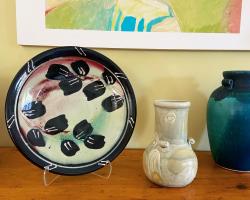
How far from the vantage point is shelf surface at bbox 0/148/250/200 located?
568mm

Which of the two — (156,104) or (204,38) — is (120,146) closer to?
(156,104)

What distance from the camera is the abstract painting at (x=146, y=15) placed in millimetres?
789

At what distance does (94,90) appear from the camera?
0.70 meters

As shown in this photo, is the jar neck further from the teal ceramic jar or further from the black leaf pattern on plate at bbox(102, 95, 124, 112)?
the black leaf pattern on plate at bbox(102, 95, 124, 112)

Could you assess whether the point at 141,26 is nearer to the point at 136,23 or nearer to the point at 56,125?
the point at 136,23

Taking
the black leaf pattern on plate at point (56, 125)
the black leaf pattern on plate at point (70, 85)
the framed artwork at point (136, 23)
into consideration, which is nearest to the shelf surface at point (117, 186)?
the black leaf pattern on plate at point (56, 125)

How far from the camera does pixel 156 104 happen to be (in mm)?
627

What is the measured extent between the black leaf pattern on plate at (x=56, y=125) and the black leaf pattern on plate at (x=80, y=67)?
0.40 feet

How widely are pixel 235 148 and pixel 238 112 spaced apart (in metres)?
0.10

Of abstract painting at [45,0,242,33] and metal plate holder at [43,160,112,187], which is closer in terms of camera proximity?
metal plate holder at [43,160,112,187]

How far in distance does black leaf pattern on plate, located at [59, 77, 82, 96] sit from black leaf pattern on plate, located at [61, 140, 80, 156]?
125 mm

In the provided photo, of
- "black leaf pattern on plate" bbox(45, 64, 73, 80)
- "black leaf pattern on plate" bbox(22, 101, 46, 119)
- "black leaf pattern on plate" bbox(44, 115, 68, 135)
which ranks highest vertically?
"black leaf pattern on plate" bbox(45, 64, 73, 80)

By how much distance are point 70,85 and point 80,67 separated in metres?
0.05

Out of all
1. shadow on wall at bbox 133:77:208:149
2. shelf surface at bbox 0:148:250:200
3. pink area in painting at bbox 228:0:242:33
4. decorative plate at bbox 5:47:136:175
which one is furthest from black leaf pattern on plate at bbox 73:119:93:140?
pink area in painting at bbox 228:0:242:33
